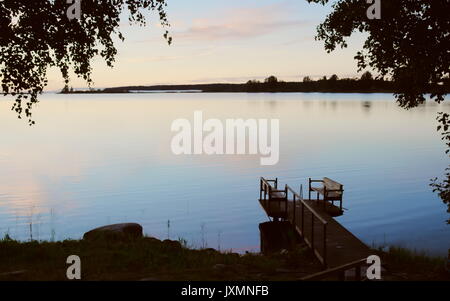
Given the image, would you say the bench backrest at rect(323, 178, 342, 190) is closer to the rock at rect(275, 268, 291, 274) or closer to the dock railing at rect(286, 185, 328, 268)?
the dock railing at rect(286, 185, 328, 268)

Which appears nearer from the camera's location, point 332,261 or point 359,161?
point 332,261

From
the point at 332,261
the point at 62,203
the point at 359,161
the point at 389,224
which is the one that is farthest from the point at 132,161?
the point at 332,261

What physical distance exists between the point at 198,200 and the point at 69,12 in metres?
23.1

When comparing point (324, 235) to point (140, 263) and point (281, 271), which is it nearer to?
point (281, 271)

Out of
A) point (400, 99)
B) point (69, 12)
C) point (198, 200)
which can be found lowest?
point (198, 200)

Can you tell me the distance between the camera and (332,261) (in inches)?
508

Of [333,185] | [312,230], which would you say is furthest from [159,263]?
[333,185]

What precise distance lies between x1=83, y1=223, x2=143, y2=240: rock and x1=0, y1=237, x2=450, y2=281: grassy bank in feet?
3.51

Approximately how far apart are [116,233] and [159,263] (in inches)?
175

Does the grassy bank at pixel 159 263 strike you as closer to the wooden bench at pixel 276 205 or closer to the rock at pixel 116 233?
the rock at pixel 116 233
